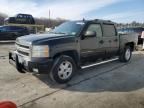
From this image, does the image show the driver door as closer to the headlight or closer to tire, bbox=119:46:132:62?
the headlight

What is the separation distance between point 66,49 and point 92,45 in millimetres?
1163

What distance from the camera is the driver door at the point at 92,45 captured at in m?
5.77

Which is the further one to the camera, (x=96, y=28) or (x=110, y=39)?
(x=110, y=39)

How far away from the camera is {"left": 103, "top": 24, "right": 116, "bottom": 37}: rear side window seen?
6795 mm

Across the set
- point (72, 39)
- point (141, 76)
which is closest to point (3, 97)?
point (72, 39)

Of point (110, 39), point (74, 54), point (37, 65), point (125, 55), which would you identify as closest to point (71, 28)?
point (74, 54)

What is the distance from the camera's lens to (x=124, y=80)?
18.6 ft

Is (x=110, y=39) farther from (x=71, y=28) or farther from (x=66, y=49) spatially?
(x=66, y=49)

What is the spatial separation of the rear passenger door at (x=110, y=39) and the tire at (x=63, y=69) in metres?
1.85

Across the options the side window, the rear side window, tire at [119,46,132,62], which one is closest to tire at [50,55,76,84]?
A: the side window

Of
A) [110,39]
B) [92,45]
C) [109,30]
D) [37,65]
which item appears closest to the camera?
[37,65]

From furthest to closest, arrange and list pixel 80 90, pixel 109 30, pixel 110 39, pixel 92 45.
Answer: pixel 109 30 < pixel 110 39 < pixel 92 45 < pixel 80 90

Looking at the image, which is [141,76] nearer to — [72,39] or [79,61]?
[79,61]

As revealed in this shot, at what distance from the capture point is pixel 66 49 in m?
5.19
